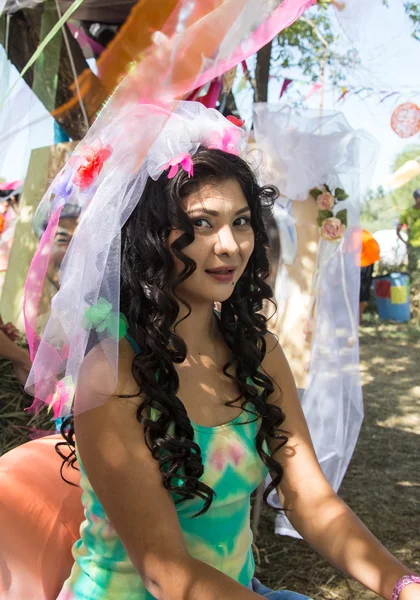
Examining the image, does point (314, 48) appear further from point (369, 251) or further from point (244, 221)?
point (244, 221)

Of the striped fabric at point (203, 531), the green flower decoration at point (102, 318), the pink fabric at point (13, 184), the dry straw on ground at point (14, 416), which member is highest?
the pink fabric at point (13, 184)

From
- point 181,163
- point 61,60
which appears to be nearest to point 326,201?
point 61,60

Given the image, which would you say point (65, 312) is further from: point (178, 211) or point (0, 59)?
point (0, 59)

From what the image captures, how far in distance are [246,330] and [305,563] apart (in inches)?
76.8

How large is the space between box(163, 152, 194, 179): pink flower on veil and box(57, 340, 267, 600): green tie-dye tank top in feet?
1.88

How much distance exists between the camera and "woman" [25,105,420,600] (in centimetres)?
128

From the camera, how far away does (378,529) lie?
3520 mm

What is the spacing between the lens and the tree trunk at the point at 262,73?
4352 millimetres

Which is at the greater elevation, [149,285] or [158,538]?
[149,285]

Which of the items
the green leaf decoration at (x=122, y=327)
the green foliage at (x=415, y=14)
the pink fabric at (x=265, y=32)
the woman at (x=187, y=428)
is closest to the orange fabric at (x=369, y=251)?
the green foliage at (x=415, y=14)

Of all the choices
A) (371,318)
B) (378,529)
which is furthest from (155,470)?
(371,318)

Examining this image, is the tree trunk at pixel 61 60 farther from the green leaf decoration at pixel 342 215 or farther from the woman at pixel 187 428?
the woman at pixel 187 428

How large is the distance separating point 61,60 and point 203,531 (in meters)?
2.87

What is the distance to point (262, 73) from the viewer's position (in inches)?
173
